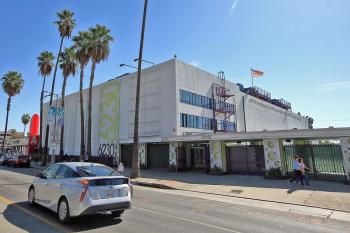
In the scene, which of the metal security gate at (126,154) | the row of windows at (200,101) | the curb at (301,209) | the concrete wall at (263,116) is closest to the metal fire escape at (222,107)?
the row of windows at (200,101)

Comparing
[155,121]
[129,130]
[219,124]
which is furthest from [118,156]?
[219,124]

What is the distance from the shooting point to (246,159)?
21.9 m

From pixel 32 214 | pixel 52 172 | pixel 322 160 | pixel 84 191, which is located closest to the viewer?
pixel 84 191

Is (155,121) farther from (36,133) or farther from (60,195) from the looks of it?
(36,133)

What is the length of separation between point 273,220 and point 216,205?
2.91m

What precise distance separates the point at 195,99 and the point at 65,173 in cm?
2548

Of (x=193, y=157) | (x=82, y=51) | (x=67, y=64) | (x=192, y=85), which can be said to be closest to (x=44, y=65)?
(x=67, y=64)

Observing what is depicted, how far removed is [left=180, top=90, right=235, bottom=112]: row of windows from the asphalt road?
21096 millimetres

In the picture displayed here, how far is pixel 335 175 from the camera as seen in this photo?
17078 millimetres

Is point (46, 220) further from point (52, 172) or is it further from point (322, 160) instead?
point (322, 160)

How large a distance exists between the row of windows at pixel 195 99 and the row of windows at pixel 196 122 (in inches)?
65.4

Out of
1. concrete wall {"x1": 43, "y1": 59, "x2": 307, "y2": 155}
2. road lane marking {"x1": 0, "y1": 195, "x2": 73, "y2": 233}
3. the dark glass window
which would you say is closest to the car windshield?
road lane marking {"x1": 0, "y1": 195, "x2": 73, "y2": 233}

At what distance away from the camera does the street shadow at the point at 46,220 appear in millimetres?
6555

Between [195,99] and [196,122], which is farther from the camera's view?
[195,99]
